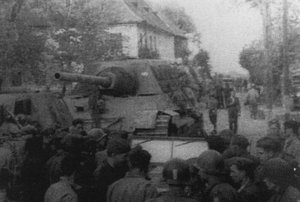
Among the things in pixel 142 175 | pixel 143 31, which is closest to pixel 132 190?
pixel 142 175

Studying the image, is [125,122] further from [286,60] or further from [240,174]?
[286,60]

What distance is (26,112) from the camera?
40.8ft

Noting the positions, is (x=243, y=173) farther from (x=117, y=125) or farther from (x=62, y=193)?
(x=117, y=125)

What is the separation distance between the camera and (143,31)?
135 ft

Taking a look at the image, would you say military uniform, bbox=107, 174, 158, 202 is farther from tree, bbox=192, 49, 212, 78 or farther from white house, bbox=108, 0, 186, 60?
tree, bbox=192, 49, 212, 78

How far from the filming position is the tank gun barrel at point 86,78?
38.8ft

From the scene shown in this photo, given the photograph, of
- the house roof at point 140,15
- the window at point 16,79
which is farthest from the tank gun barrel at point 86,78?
the house roof at point 140,15

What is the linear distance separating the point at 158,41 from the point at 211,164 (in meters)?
41.7

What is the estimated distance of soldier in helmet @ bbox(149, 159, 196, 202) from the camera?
14.2ft

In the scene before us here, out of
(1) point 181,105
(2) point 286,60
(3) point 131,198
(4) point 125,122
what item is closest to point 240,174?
(3) point 131,198

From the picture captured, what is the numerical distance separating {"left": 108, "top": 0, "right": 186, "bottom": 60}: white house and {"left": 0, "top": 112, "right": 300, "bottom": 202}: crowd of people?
22.6m

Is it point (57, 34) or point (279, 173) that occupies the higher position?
point (57, 34)

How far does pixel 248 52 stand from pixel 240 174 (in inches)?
1661

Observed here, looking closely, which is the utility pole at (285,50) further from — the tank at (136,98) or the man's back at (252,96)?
the tank at (136,98)
